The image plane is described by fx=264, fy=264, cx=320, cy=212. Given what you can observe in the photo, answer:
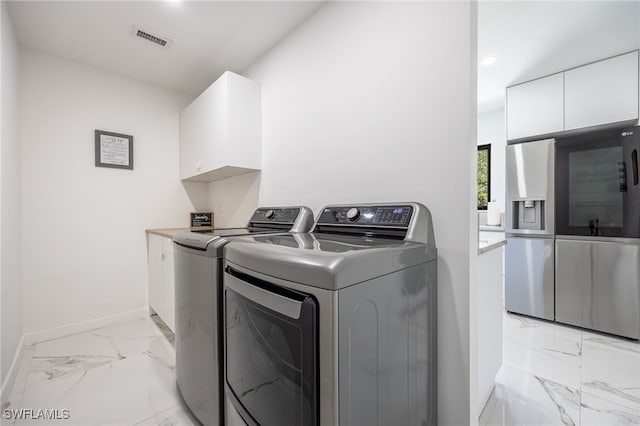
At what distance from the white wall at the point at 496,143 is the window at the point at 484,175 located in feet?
0.14

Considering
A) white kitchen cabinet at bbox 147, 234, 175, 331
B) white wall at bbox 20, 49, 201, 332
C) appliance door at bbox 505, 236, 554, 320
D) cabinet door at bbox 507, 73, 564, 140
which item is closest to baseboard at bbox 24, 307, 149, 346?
white wall at bbox 20, 49, 201, 332

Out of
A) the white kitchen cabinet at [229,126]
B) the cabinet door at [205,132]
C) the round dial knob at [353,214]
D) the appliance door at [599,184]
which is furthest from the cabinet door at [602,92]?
the cabinet door at [205,132]

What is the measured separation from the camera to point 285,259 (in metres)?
0.77

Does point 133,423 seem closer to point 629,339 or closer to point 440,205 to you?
point 440,205

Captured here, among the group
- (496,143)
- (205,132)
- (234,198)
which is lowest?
(234,198)

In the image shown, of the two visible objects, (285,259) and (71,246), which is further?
(71,246)

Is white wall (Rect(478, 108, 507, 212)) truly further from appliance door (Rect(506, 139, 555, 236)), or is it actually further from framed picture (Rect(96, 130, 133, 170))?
framed picture (Rect(96, 130, 133, 170))

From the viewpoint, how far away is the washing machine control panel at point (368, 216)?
116cm

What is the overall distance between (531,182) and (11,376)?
4.18 m

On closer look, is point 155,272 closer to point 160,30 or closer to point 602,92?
point 160,30

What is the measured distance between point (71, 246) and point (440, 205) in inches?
115

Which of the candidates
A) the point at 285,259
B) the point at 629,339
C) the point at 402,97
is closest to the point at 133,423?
the point at 285,259

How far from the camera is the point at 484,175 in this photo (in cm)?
364

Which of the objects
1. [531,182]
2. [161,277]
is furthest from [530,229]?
[161,277]
